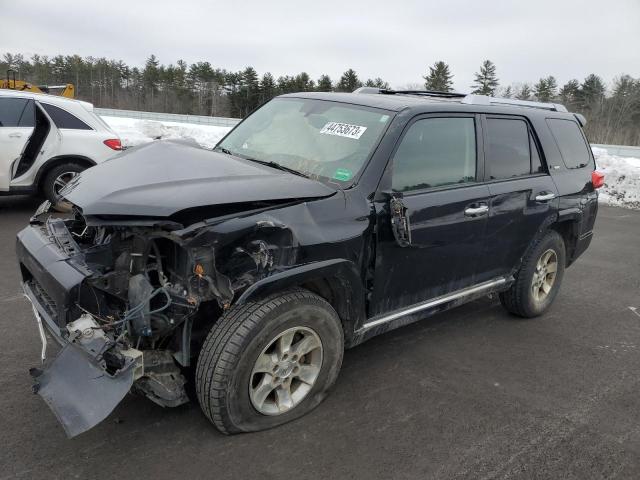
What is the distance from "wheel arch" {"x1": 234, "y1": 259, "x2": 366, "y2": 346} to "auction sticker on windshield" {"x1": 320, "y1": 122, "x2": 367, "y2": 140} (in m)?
0.95

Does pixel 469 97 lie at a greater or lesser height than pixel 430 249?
greater

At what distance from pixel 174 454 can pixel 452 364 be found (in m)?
2.13

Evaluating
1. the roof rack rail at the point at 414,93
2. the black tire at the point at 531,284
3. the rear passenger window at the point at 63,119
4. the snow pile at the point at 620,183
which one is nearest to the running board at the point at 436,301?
the black tire at the point at 531,284

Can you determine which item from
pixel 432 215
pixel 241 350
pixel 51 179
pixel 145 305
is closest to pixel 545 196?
pixel 432 215

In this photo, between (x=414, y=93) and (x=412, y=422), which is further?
(x=414, y=93)

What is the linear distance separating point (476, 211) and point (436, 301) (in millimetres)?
717

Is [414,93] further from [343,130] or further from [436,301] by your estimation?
[436,301]

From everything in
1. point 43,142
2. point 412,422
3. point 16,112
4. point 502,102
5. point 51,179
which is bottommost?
point 412,422

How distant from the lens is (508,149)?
4.15 meters

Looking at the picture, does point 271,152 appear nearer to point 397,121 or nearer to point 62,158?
point 397,121

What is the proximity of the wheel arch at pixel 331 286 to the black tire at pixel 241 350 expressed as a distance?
0.28 ft

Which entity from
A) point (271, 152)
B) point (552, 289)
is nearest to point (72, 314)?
point (271, 152)

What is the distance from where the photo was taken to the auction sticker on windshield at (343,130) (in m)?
3.41

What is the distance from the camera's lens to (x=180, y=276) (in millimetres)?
2717
